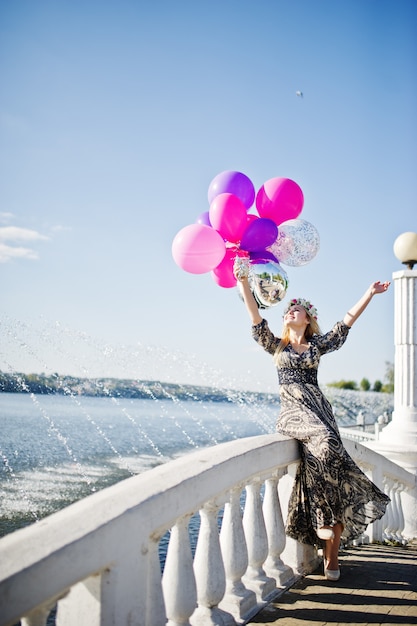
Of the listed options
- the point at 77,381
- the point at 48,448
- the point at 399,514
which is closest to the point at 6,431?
the point at 48,448

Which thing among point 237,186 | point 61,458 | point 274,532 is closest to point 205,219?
point 237,186

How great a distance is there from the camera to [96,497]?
2.43 m

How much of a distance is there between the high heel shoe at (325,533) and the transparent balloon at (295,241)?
2.21m

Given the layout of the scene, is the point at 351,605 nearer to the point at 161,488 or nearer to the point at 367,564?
the point at 367,564

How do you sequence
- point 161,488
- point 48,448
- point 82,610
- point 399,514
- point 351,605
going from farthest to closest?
point 48,448 < point 399,514 < point 351,605 < point 161,488 < point 82,610

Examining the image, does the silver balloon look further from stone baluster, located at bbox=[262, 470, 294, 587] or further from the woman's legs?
the woman's legs

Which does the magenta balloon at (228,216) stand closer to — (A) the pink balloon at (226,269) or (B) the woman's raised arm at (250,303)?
(A) the pink balloon at (226,269)

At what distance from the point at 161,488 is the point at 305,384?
1825 mm

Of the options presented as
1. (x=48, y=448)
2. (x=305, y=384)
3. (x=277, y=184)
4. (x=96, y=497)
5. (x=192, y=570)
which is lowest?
(x=48, y=448)

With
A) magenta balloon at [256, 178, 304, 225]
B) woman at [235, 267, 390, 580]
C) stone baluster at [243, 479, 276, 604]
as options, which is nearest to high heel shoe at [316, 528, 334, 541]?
woman at [235, 267, 390, 580]

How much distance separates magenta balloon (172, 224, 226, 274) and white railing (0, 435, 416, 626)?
1460 mm

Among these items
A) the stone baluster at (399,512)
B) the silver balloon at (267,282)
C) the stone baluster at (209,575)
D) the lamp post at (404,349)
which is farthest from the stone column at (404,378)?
the stone baluster at (209,575)

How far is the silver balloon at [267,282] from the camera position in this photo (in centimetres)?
457

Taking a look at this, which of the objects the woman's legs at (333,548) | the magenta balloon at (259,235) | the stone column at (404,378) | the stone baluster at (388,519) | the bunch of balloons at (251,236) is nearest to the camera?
the woman's legs at (333,548)
